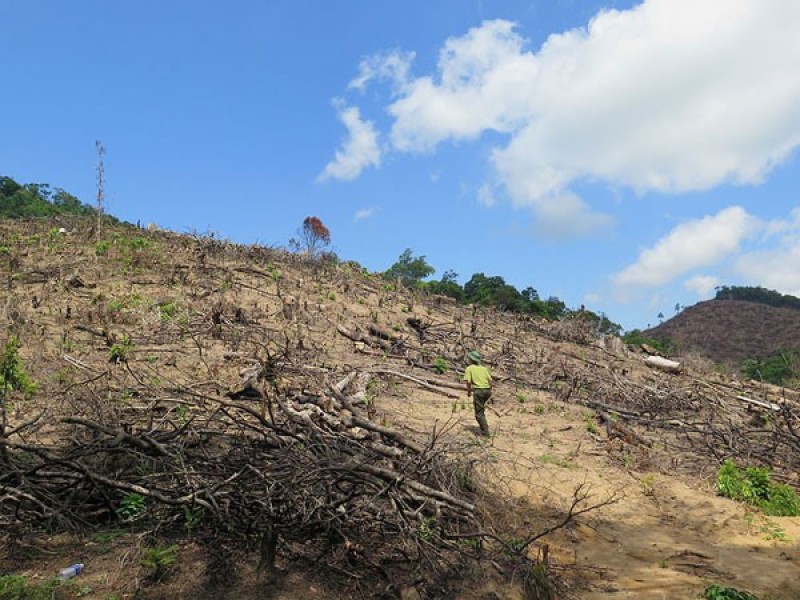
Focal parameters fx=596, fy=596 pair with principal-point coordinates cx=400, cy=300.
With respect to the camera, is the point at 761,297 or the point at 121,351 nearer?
the point at 121,351

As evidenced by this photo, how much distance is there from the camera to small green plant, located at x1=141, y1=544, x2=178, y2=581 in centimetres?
400

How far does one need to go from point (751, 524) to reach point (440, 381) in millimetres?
6434

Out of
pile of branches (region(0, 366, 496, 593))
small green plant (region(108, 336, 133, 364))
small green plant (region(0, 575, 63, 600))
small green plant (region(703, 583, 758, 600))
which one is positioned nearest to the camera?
small green plant (region(0, 575, 63, 600))

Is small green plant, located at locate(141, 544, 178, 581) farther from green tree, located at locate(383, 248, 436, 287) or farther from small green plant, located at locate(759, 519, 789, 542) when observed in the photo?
green tree, located at locate(383, 248, 436, 287)

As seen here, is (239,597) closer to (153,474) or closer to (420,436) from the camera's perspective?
(153,474)

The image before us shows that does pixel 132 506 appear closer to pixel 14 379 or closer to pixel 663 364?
pixel 14 379

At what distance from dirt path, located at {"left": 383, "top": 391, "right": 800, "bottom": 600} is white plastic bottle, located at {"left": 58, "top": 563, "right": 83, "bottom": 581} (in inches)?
146

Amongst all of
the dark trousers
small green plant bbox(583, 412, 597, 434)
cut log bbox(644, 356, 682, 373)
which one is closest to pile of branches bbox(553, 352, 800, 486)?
small green plant bbox(583, 412, 597, 434)

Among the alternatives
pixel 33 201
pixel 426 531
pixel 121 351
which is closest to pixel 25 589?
pixel 426 531

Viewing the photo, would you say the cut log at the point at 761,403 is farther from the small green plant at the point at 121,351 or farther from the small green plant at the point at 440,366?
the small green plant at the point at 121,351

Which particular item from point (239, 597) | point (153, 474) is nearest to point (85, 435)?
point (153, 474)

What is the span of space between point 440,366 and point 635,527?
7303 mm

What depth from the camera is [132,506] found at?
478 centimetres

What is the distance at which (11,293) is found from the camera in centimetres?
1370
